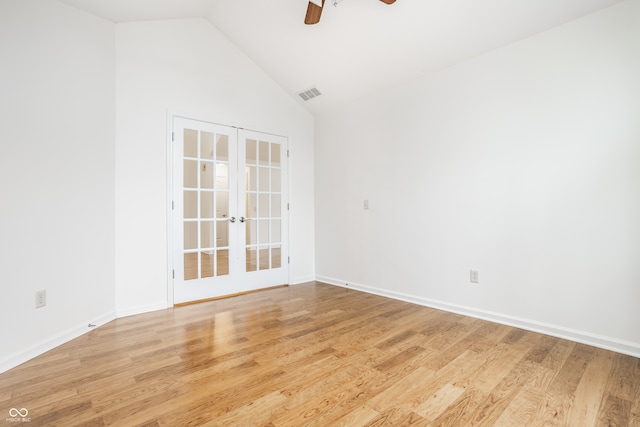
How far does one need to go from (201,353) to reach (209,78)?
3057mm

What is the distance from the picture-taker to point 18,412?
1.62 m

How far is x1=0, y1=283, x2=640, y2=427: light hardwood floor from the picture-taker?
1.59 m

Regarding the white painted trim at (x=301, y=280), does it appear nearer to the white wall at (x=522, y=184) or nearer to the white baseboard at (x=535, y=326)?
the white wall at (x=522, y=184)

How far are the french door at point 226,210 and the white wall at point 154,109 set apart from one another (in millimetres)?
161

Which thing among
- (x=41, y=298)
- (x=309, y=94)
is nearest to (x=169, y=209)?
(x=41, y=298)

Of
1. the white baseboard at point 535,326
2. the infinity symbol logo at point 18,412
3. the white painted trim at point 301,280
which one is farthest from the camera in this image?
the white painted trim at point 301,280

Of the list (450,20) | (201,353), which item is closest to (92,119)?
(201,353)

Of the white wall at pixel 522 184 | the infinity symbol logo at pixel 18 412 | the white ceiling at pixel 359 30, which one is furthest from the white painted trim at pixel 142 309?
the white ceiling at pixel 359 30

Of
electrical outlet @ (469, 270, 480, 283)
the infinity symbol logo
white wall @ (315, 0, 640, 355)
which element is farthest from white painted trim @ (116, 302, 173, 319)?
electrical outlet @ (469, 270, 480, 283)

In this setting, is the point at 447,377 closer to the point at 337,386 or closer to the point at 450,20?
the point at 337,386

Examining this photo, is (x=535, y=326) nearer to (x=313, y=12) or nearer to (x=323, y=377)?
(x=323, y=377)

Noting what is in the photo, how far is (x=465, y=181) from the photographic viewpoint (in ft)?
10.3

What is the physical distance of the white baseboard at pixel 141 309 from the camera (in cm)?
313

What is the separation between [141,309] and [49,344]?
89 centimetres
